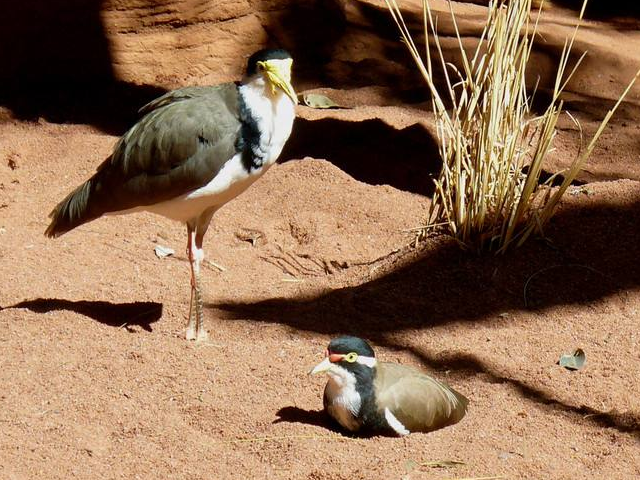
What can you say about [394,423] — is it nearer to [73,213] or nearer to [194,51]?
[73,213]

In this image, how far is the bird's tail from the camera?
5320mm

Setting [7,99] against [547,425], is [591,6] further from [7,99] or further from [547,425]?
[547,425]

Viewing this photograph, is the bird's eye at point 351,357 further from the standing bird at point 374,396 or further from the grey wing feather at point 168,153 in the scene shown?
the grey wing feather at point 168,153

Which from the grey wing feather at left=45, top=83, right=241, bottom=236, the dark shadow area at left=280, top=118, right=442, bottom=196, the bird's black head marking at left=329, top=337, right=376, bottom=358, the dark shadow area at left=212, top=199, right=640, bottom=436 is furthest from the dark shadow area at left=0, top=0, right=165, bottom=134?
the bird's black head marking at left=329, top=337, right=376, bottom=358

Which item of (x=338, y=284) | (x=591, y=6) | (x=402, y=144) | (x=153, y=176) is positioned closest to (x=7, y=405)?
(x=153, y=176)

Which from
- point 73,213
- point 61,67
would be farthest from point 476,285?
point 61,67

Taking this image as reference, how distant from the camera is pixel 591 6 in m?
11.4

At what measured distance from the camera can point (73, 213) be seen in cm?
535

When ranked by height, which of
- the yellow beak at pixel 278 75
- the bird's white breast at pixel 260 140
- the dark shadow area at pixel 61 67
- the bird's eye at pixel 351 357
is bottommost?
the dark shadow area at pixel 61 67

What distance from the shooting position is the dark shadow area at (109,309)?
5234mm

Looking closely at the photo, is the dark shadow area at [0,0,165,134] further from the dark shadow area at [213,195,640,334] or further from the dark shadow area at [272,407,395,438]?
the dark shadow area at [272,407,395,438]

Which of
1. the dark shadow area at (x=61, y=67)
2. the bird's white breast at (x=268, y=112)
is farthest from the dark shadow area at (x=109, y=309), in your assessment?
the dark shadow area at (x=61, y=67)

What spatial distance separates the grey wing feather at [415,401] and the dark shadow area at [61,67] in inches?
173

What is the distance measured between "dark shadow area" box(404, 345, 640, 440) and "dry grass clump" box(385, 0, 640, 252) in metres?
0.88
